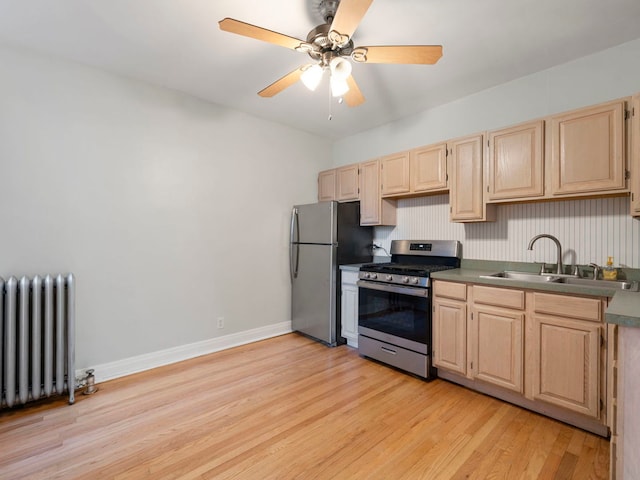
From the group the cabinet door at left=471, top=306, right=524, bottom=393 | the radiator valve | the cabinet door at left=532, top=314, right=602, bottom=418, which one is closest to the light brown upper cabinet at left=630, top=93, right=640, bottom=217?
the cabinet door at left=532, top=314, right=602, bottom=418

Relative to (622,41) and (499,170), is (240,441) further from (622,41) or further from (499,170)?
(622,41)

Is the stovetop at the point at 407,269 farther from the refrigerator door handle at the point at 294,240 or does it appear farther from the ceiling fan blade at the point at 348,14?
the ceiling fan blade at the point at 348,14

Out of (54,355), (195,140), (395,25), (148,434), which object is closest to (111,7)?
(195,140)

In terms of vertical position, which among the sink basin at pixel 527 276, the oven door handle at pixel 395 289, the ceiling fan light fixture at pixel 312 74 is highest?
the ceiling fan light fixture at pixel 312 74

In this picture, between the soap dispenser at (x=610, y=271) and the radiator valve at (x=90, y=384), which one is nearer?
the soap dispenser at (x=610, y=271)

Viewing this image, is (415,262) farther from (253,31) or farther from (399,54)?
(253,31)

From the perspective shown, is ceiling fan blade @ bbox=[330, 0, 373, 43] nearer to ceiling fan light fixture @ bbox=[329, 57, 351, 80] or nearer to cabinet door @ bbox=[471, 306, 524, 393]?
ceiling fan light fixture @ bbox=[329, 57, 351, 80]

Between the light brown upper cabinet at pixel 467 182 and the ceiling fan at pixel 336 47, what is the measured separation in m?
1.05

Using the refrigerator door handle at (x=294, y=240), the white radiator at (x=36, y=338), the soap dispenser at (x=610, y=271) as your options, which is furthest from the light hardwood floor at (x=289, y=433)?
the refrigerator door handle at (x=294, y=240)

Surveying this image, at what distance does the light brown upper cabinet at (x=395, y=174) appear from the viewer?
3.16 m

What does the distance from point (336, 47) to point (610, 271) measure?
241 cm

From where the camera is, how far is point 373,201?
348cm

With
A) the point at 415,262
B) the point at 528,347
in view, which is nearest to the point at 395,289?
the point at 415,262

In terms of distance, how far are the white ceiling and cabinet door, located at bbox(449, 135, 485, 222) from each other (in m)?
0.60
